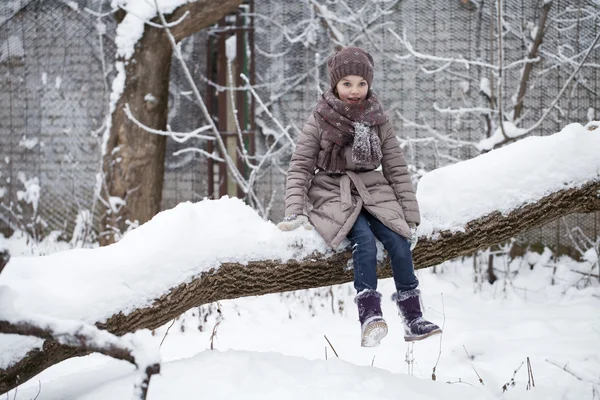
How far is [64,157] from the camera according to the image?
695cm

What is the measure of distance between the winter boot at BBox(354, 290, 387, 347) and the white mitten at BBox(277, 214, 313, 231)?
41cm

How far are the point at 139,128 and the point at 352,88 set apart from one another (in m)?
2.99

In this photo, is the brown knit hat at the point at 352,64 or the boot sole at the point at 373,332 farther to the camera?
the brown knit hat at the point at 352,64

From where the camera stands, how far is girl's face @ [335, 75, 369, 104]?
2850mm

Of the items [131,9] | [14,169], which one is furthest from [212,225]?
[14,169]

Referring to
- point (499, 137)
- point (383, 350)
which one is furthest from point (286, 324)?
point (499, 137)

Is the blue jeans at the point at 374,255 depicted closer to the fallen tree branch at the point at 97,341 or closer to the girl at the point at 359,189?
the girl at the point at 359,189

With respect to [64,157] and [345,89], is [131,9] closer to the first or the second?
[64,157]

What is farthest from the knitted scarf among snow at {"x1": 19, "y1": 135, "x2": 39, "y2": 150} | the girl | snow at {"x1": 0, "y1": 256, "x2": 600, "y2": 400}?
snow at {"x1": 19, "y1": 135, "x2": 39, "y2": 150}

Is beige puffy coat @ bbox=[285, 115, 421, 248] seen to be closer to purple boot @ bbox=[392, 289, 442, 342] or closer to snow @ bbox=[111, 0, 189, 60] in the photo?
purple boot @ bbox=[392, 289, 442, 342]

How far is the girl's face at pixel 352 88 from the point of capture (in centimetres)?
285

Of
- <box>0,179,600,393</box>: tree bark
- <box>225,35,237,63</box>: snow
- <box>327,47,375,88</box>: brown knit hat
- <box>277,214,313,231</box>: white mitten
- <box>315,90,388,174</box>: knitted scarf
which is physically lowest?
<box>0,179,600,393</box>: tree bark

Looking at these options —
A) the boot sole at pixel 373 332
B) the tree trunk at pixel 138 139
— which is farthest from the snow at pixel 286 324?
the tree trunk at pixel 138 139

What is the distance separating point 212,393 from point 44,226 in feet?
16.2
